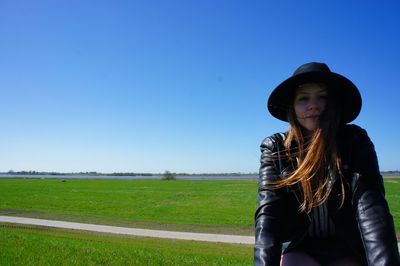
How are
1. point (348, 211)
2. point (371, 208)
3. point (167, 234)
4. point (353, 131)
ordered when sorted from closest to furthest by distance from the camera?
point (371, 208), point (348, 211), point (353, 131), point (167, 234)

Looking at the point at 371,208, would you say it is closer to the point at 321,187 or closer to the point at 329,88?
the point at 321,187

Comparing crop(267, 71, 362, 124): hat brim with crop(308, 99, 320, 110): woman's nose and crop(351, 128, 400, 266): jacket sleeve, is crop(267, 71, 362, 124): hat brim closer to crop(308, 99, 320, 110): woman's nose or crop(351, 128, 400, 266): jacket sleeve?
crop(308, 99, 320, 110): woman's nose

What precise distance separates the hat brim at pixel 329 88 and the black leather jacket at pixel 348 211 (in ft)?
0.56

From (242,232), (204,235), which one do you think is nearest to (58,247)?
(204,235)

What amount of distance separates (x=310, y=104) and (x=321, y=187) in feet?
1.88

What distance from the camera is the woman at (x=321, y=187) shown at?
2.02 m

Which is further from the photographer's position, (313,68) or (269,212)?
(313,68)

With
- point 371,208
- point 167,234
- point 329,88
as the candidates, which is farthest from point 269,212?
point 167,234

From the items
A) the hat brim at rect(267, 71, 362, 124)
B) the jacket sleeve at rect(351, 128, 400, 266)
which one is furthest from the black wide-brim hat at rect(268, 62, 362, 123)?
the jacket sleeve at rect(351, 128, 400, 266)

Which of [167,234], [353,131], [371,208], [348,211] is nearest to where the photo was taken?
[371,208]

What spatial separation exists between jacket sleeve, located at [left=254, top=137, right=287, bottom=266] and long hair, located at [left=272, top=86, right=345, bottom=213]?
3.0 inches

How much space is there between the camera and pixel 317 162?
2242 millimetres

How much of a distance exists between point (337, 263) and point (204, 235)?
42.2 feet

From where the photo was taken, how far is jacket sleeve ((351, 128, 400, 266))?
5.91 feet
